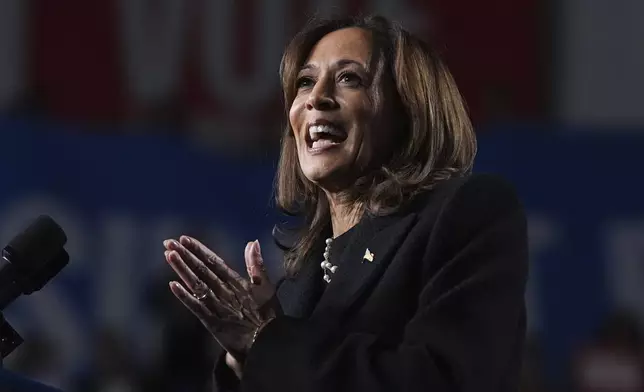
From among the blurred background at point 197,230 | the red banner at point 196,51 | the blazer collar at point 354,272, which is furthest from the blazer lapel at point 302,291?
the red banner at point 196,51

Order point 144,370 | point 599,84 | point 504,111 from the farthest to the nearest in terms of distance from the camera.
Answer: point 599,84 < point 504,111 < point 144,370

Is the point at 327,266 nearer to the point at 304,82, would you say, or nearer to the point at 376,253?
the point at 376,253

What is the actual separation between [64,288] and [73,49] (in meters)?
1.87

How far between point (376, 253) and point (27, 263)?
21.2 inches

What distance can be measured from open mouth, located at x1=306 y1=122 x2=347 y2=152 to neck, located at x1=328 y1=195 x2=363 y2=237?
105 mm

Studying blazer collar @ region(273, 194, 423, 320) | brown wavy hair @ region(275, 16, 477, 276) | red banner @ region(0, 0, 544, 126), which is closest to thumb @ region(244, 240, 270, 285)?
blazer collar @ region(273, 194, 423, 320)

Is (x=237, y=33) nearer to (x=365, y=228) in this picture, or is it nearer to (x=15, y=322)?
(x=15, y=322)

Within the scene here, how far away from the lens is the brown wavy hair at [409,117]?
84.4 inches

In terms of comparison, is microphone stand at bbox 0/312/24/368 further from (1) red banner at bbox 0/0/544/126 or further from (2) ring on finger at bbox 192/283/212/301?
(1) red banner at bbox 0/0/544/126

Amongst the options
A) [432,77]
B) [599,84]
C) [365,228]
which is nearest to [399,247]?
[365,228]

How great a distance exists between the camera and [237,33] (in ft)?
22.1

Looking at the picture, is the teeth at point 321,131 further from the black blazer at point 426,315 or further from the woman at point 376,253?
the black blazer at point 426,315

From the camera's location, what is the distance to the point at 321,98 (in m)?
2.19

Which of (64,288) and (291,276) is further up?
(291,276)
